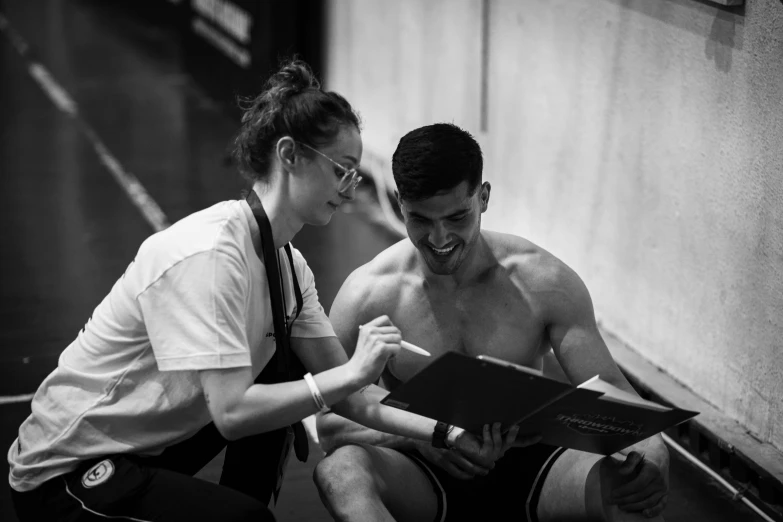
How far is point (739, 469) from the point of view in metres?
3.95

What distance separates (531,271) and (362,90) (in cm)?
532

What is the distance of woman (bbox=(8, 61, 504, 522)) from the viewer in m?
2.45

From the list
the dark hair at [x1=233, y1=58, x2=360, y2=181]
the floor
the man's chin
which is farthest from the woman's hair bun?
the floor

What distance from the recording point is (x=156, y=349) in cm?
246

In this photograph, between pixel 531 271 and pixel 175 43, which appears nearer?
pixel 531 271

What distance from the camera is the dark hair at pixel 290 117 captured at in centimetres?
263

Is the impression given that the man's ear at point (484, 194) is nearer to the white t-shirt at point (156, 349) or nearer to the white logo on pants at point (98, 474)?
the white t-shirt at point (156, 349)

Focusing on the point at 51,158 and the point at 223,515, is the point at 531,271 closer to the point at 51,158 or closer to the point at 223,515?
the point at 223,515

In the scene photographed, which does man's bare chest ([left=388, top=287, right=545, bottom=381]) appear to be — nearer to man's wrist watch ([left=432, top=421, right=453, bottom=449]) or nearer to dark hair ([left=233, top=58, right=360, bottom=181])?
man's wrist watch ([left=432, top=421, right=453, bottom=449])

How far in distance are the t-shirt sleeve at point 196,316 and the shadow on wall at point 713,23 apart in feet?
7.51

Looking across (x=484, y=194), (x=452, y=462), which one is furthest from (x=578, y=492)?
(x=484, y=194)

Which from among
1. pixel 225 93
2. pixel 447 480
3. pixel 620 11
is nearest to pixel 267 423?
pixel 447 480

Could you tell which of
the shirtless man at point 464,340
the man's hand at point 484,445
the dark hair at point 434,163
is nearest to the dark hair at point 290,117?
the dark hair at point 434,163

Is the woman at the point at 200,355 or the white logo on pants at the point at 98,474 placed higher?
the woman at the point at 200,355
